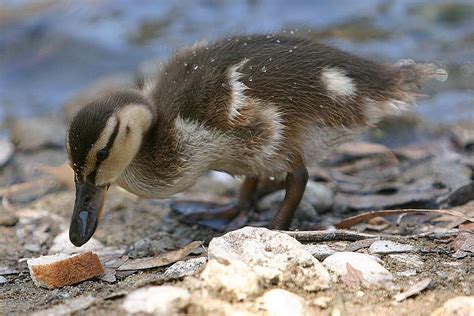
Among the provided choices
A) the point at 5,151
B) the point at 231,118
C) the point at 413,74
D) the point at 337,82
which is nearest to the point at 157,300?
the point at 231,118

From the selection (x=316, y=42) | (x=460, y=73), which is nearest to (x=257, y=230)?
(x=316, y=42)

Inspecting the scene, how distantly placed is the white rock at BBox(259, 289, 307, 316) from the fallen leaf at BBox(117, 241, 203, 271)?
37.6 inches

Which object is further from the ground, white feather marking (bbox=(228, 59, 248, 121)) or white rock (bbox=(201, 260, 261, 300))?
white feather marking (bbox=(228, 59, 248, 121))

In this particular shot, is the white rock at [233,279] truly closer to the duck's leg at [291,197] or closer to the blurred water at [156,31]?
the duck's leg at [291,197]

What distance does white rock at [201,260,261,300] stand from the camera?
8.57ft

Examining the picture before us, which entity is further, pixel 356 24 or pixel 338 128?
pixel 356 24

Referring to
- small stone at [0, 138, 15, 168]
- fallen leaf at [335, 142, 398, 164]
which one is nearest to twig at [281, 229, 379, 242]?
fallen leaf at [335, 142, 398, 164]

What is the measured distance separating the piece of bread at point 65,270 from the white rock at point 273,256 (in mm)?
640

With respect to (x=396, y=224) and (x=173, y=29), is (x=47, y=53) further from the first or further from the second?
(x=396, y=224)

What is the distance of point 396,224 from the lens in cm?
395

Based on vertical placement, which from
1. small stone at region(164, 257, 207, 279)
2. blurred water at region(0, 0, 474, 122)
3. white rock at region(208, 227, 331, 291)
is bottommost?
blurred water at region(0, 0, 474, 122)

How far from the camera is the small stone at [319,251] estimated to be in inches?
124

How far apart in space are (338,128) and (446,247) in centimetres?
87

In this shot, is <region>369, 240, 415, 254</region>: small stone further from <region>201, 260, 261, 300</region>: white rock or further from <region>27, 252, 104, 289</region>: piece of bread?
<region>27, 252, 104, 289</region>: piece of bread
